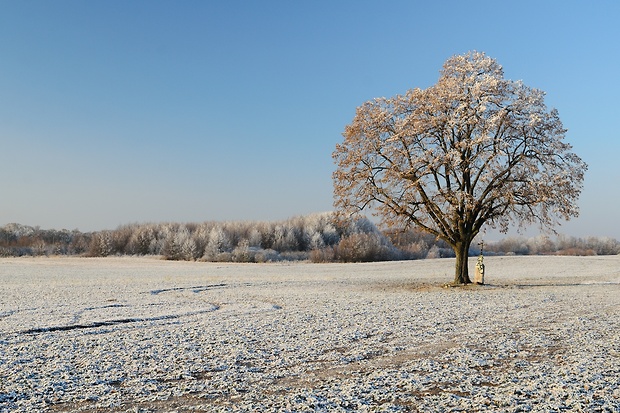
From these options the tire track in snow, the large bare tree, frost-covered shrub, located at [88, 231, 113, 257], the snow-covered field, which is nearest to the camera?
the snow-covered field

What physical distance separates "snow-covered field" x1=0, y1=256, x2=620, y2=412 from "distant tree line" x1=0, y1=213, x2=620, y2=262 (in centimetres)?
5860

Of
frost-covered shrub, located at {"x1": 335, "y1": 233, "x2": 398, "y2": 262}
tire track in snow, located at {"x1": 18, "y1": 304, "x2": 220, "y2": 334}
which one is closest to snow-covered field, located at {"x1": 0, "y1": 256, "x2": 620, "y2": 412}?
tire track in snow, located at {"x1": 18, "y1": 304, "x2": 220, "y2": 334}

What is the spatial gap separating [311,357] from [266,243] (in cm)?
10638

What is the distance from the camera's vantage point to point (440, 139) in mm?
27891

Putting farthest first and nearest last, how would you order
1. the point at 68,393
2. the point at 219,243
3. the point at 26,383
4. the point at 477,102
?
1. the point at 219,243
2. the point at 477,102
3. the point at 26,383
4. the point at 68,393

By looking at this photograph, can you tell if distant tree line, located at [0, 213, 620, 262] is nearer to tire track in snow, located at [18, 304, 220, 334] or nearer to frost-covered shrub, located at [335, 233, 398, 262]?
frost-covered shrub, located at [335, 233, 398, 262]

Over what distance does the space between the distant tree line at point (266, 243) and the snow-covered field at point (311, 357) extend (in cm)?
5860

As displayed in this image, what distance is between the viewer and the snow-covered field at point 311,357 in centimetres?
728

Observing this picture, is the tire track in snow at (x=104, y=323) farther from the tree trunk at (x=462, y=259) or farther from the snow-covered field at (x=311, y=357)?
the tree trunk at (x=462, y=259)

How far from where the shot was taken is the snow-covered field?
728cm

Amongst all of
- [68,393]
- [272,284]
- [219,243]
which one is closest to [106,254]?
[219,243]

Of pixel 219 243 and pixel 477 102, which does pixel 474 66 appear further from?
A: pixel 219 243

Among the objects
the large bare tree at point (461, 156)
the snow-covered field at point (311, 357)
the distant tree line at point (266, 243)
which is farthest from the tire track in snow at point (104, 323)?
the distant tree line at point (266, 243)

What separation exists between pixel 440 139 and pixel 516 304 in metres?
10.7
